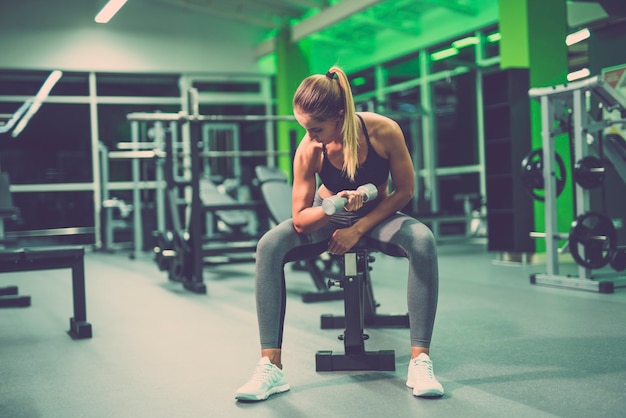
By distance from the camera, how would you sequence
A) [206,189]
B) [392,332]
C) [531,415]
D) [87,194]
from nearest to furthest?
[531,415] < [392,332] < [206,189] < [87,194]

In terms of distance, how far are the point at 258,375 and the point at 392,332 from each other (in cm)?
103

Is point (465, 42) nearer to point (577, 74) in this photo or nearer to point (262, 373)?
point (577, 74)

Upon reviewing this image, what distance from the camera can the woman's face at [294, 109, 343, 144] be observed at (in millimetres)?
1894

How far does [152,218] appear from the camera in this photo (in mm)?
9203

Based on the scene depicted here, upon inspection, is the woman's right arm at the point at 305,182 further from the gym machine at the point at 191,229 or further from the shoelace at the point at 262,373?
the gym machine at the point at 191,229

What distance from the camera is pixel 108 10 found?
28.4ft

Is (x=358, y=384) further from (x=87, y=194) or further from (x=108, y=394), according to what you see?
(x=87, y=194)

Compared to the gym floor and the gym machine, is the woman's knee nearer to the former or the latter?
the gym floor

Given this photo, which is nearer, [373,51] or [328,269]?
[328,269]

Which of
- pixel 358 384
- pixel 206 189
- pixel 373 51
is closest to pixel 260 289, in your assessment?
pixel 358 384

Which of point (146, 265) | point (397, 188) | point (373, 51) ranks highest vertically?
point (373, 51)

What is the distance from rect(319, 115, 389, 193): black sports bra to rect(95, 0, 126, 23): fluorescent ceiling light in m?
6.94

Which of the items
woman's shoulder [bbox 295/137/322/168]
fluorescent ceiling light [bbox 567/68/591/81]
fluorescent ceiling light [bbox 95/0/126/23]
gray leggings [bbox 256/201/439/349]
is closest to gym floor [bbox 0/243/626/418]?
gray leggings [bbox 256/201/439/349]

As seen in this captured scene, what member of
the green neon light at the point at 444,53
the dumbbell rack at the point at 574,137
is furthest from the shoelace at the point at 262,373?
the green neon light at the point at 444,53
